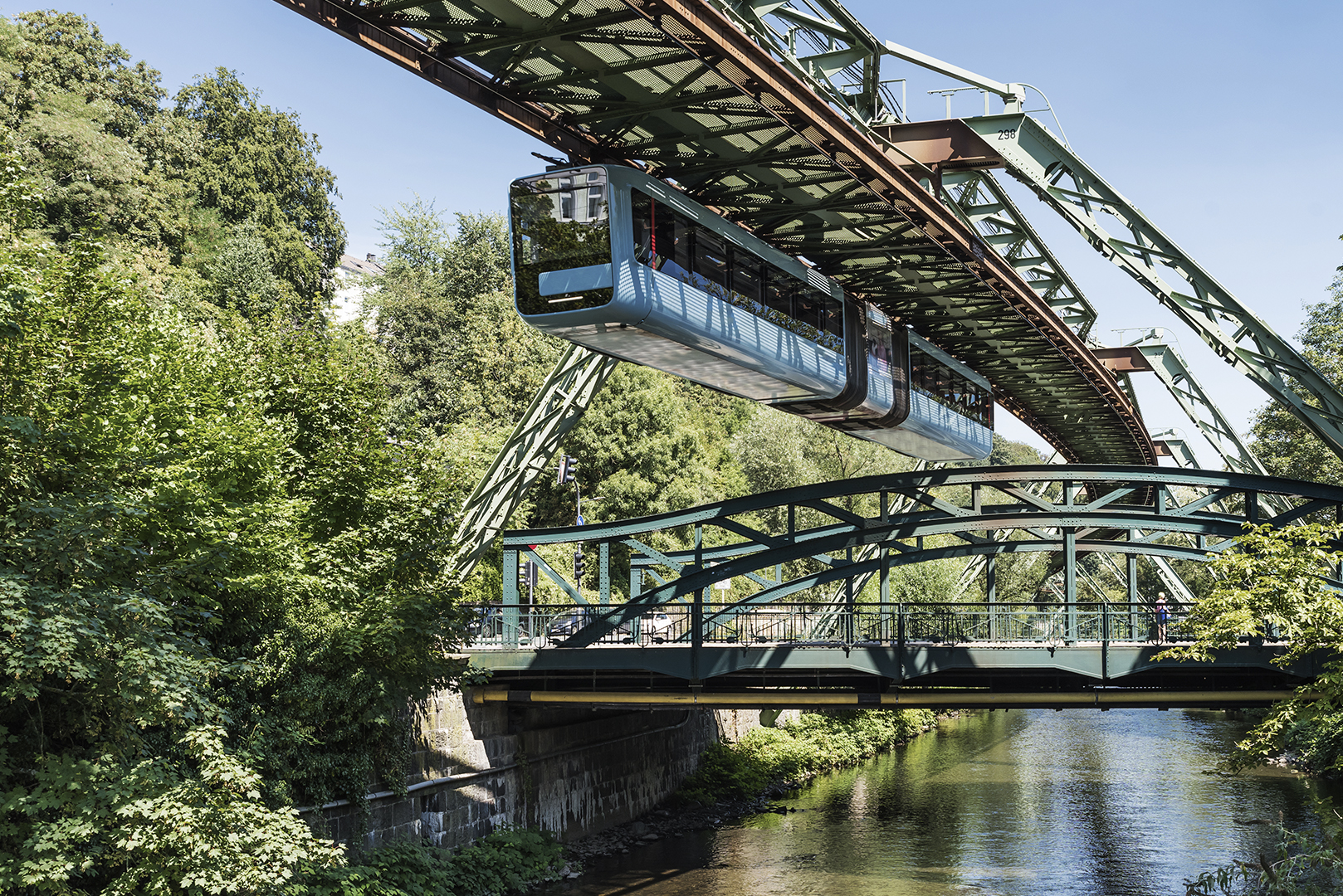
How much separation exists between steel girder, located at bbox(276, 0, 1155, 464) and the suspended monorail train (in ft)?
2.59

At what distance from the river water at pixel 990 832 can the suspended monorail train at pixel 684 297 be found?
9642 millimetres

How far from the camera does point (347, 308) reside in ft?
249

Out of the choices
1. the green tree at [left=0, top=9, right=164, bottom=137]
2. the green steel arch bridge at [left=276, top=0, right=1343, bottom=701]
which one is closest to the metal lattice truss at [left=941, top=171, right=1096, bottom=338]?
the green steel arch bridge at [left=276, top=0, right=1343, bottom=701]

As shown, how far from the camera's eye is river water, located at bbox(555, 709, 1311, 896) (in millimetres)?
22547

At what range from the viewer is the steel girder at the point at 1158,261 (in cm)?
2166

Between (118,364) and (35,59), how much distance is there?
3886cm

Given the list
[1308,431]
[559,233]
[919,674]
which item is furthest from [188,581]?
[1308,431]

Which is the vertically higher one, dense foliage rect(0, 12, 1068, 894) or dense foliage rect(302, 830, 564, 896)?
dense foliage rect(0, 12, 1068, 894)

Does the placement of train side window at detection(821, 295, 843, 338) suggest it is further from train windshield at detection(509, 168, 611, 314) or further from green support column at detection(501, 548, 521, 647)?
green support column at detection(501, 548, 521, 647)

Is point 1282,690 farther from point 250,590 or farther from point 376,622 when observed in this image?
point 250,590

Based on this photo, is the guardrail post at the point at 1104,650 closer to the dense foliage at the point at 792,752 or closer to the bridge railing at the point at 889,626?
the bridge railing at the point at 889,626

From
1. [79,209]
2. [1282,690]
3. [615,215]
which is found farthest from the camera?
[79,209]

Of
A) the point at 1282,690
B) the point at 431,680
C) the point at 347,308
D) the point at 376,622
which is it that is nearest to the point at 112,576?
the point at 376,622

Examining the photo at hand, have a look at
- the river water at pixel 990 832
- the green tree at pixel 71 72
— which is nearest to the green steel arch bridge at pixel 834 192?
the river water at pixel 990 832
